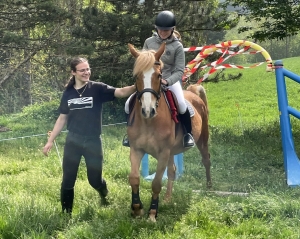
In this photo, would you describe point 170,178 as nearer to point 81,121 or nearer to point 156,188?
point 156,188

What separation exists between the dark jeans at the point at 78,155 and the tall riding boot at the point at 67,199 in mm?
63

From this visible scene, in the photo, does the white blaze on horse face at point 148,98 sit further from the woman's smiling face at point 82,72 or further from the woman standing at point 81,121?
the woman's smiling face at point 82,72

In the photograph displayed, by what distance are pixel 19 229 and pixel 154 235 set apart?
4.68 feet

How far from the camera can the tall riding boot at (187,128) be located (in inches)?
203

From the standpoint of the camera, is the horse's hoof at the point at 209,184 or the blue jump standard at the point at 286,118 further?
the horse's hoof at the point at 209,184

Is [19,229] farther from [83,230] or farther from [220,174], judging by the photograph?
Result: [220,174]

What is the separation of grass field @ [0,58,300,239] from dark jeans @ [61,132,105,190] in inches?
16.9

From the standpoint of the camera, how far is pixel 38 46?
14.0 metres

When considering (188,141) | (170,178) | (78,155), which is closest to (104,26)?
(170,178)

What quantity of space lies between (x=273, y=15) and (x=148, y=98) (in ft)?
23.8

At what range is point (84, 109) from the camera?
4.55 metres

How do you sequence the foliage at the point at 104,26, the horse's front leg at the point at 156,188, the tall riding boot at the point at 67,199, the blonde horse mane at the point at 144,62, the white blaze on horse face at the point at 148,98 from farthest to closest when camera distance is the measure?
the foliage at the point at 104,26, the tall riding boot at the point at 67,199, the horse's front leg at the point at 156,188, the blonde horse mane at the point at 144,62, the white blaze on horse face at the point at 148,98

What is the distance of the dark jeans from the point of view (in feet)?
15.0

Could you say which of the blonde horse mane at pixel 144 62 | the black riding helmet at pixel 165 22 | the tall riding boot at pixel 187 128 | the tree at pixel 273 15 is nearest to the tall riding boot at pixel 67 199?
the tall riding boot at pixel 187 128
